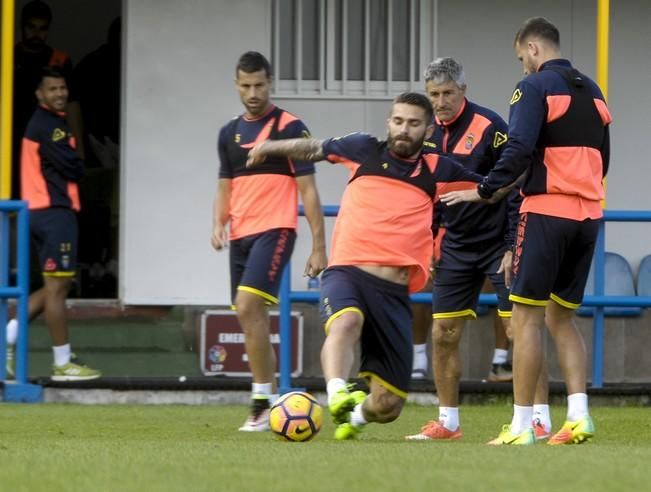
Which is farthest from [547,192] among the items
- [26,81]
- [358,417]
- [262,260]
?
[26,81]

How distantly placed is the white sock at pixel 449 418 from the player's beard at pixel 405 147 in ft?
5.41

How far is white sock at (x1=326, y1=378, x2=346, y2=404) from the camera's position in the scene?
7.90 meters

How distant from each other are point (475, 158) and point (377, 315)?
140 centimetres

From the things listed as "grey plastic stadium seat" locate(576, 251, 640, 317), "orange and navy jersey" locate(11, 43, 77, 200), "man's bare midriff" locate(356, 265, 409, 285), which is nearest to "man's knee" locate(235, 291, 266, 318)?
"man's bare midriff" locate(356, 265, 409, 285)

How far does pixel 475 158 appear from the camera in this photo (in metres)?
9.44

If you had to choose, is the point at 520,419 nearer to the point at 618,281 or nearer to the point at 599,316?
the point at 599,316

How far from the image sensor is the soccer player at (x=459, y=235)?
31.1ft

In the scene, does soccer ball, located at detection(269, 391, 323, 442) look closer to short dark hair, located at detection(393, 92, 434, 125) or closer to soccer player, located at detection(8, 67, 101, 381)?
short dark hair, located at detection(393, 92, 434, 125)

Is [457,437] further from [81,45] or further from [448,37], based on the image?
[81,45]

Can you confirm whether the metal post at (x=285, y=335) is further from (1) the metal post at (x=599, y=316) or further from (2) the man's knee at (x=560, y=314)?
(2) the man's knee at (x=560, y=314)

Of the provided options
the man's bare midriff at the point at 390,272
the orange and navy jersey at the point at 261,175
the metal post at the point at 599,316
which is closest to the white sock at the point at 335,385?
the man's bare midriff at the point at 390,272

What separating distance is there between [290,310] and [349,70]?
7.11 feet

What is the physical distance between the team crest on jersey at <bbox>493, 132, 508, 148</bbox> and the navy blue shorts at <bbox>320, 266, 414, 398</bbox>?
133 centimetres

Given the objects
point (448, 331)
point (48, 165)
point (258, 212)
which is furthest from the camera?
point (48, 165)
